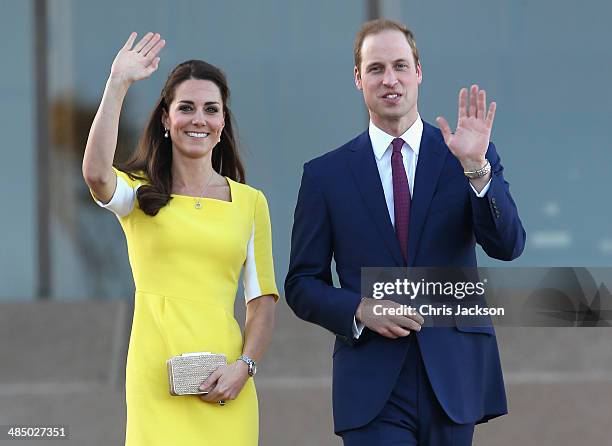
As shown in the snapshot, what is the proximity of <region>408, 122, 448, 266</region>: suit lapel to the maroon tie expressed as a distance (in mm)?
24

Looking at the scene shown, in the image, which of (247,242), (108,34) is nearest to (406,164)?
(247,242)

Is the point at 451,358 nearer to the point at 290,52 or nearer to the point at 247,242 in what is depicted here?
the point at 247,242

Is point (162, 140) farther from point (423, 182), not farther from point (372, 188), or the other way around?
point (423, 182)

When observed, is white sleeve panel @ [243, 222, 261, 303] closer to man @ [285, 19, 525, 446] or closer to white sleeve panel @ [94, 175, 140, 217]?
man @ [285, 19, 525, 446]

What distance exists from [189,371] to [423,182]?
33.3 inches

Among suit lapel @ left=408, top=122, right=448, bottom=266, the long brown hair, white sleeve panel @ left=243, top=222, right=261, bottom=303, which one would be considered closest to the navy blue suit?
suit lapel @ left=408, top=122, right=448, bottom=266

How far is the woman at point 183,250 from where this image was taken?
129 inches

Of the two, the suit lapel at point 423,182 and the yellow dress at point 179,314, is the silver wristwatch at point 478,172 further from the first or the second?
the yellow dress at point 179,314

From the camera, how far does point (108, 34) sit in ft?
27.0

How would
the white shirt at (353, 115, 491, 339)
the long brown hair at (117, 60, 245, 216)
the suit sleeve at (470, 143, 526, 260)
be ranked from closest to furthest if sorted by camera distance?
1. the suit sleeve at (470, 143, 526, 260)
2. the white shirt at (353, 115, 491, 339)
3. the long brown hair at (117, 60, 245, 216)

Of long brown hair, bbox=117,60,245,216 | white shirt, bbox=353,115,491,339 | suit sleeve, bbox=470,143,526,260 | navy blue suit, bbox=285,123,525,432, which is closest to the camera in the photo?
suit sleeve, bbox=470,143,526,260

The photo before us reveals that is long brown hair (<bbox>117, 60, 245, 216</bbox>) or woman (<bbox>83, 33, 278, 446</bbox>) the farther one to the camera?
long brown hair (<bbox>117, 60, 245, 216</bbox>)

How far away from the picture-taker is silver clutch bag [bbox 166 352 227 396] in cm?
323

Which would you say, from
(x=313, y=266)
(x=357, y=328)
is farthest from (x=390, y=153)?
(x=357, y=328)
